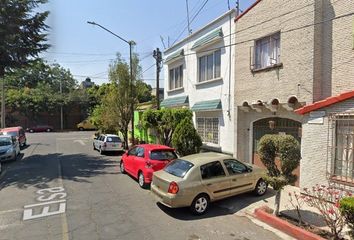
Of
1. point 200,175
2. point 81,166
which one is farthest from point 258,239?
point 81,166

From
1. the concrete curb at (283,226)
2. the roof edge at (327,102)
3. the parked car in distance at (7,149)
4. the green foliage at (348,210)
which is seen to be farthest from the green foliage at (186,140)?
the parked car in distance at (7,149)

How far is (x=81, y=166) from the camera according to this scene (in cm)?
1800

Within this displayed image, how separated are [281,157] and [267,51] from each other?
627cm

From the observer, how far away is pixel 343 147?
30.5ft

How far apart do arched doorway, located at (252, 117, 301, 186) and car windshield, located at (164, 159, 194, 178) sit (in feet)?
13.8

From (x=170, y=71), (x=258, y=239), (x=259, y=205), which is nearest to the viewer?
(x=258, y=239)

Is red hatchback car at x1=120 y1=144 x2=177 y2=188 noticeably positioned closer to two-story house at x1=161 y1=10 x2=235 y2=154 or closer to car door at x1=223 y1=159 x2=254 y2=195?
car door at x1=223 y1=159 x2=254 y2=195

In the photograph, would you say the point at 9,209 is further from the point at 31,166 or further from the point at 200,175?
the point at 31,166

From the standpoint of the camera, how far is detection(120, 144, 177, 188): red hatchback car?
482 inches

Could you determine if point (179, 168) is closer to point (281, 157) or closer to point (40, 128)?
point (281, 157)

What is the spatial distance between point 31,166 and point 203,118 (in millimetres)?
9976

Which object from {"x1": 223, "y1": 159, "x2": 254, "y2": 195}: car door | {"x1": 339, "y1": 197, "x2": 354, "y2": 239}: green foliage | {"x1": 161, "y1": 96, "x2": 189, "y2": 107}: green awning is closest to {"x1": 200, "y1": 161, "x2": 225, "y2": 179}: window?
{"x1": 223, "y1": 159, "x2": 254, "y2": 195}: car door

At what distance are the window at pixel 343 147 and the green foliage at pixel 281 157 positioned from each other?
1.99 m

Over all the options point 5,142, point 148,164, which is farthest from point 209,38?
point 5,142
